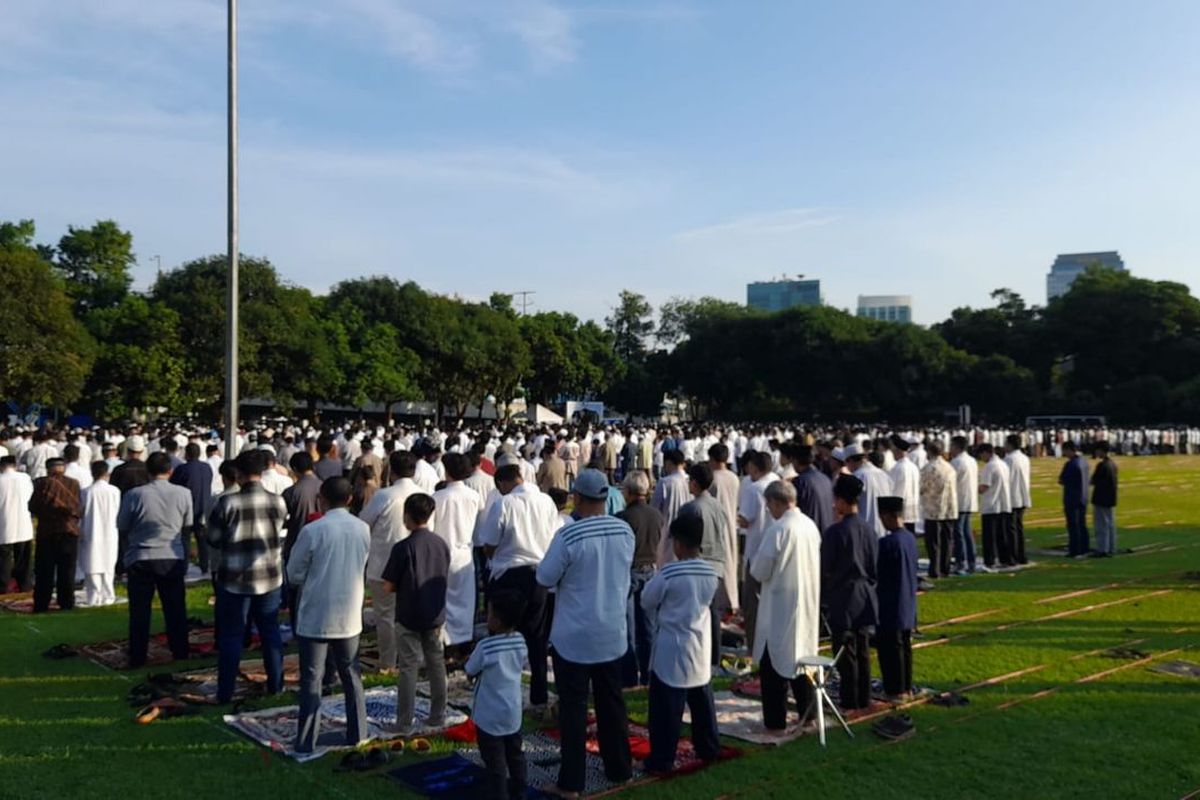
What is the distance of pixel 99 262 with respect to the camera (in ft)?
176

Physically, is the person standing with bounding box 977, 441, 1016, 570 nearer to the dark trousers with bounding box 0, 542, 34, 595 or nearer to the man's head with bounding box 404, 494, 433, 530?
the man's head with bounding box 404, 494, 433, 530

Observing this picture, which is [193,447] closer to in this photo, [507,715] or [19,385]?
[507,715]

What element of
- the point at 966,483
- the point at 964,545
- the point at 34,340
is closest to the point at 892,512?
the point at 966,483

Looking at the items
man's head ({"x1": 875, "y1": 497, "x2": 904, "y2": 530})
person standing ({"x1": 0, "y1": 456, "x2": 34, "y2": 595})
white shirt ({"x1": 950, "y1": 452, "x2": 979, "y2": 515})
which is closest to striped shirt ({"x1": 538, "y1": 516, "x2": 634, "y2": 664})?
man's head ({"x1": 875, "y1": 497, "x2": 904, "y2": 530})

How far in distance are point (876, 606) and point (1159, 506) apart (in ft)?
60.9

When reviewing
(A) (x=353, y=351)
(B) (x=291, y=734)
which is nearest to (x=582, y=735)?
(B) (x=291, y=734)

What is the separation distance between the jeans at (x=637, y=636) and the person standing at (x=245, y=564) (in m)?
2.81

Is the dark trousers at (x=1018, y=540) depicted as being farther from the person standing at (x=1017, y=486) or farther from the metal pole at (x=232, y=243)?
the metal pole at (x=232, y=243)

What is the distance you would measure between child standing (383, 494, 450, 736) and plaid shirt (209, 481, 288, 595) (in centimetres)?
134

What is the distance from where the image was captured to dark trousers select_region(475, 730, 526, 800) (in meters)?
5.25

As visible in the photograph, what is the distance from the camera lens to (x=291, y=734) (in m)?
6.69

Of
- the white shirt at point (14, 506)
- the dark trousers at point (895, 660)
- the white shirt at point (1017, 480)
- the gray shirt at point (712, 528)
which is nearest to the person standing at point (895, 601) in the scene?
the dark trousers at point (895, 660)

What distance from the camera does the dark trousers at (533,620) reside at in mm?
7055

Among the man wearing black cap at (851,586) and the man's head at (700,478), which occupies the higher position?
the man's head at (700,478)
